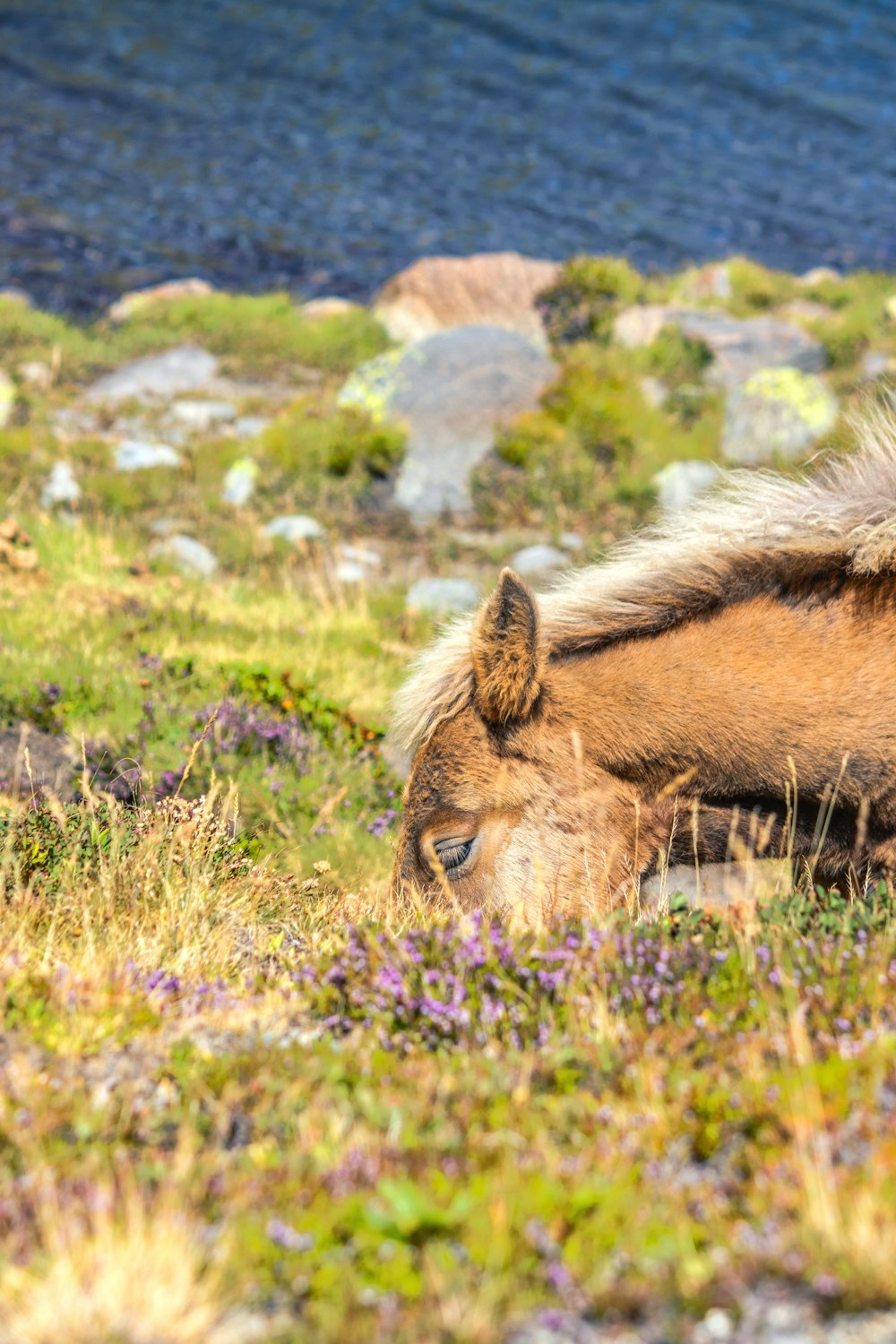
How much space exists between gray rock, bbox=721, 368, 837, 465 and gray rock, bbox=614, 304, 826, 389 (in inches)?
62.1

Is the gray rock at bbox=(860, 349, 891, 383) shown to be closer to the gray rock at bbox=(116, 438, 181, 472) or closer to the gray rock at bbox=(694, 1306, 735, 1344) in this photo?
the gray rock at bbox=(116, 438, 181, 472)

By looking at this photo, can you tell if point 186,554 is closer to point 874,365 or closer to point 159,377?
point 159,377

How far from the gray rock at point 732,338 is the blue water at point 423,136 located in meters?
10.3

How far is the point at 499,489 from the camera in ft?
57.3

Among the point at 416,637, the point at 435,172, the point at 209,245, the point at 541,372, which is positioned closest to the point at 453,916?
the point at 416,637

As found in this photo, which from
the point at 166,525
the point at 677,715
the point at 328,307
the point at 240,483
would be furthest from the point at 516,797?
the point at 328,307

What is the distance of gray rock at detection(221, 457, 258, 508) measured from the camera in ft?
56.0

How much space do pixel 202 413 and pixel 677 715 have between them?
58.1ft

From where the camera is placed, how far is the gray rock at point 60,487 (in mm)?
16020

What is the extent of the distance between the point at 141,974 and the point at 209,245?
1362 inches

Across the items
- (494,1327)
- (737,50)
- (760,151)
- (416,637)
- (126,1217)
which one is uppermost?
(737,50)

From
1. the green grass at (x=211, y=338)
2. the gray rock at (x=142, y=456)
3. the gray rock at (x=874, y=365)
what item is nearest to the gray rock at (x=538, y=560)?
the gray rock at (x=142, y=456)

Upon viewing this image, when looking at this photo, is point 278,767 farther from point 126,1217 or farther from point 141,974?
point 126,1217

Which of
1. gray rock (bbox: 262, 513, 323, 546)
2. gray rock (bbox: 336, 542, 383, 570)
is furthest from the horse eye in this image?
gray rock (bbox: 262, 513, 323, 546)
